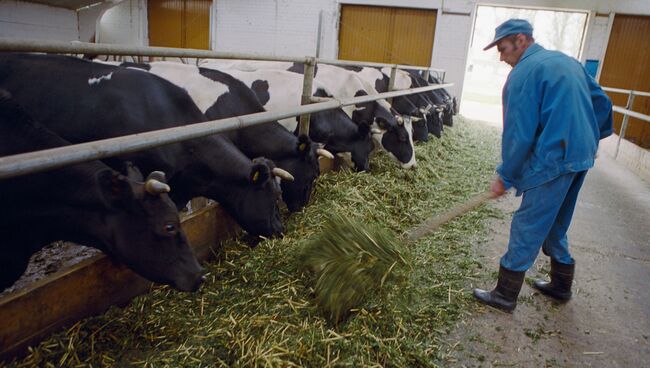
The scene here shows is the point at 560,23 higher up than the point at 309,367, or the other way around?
the point at 560,23

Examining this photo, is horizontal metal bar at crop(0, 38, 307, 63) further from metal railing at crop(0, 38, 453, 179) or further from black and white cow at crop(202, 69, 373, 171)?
black and white cow at crop(202, 69, 373, 171)

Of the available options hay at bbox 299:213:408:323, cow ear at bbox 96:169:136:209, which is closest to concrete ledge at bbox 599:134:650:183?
hay at bbox 299:213:408:323

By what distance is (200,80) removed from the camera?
455cm

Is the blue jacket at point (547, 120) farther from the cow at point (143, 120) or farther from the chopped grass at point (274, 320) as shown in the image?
the cow at point (143, 120)

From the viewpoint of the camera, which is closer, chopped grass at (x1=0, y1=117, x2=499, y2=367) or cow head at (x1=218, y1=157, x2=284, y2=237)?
chopped grass at (x1=0, y1=117, x2=499, y2=367)

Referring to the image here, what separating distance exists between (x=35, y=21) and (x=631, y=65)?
54.4 ft

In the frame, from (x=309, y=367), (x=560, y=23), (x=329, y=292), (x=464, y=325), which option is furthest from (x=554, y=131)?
(x=560, y=23)

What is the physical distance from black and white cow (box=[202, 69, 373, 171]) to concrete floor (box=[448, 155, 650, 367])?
194 cm

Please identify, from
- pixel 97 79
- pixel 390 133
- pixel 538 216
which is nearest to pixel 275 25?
pixel 390 133

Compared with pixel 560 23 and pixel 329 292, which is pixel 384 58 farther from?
pixel 560 23

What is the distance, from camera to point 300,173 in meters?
4.46

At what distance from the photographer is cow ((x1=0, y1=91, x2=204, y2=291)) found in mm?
2387

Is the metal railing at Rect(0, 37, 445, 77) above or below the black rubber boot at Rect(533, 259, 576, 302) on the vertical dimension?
above

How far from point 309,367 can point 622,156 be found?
1003cm
